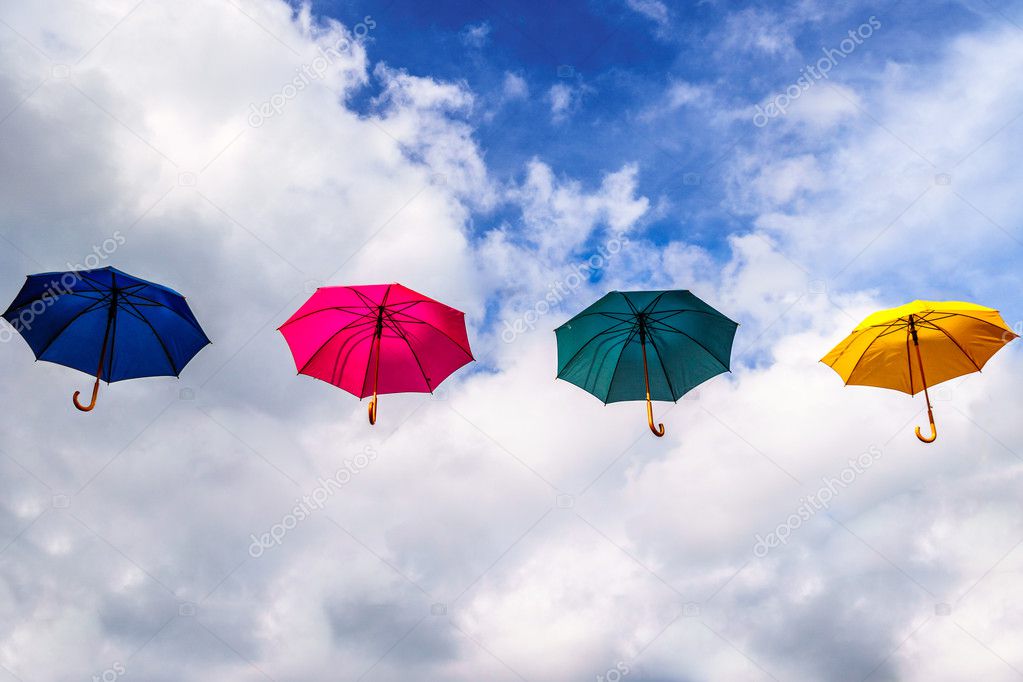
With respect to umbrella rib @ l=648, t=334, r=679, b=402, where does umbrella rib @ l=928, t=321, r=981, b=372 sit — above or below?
above

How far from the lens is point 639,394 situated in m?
18.0

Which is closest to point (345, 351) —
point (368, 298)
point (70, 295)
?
point (368, 298)

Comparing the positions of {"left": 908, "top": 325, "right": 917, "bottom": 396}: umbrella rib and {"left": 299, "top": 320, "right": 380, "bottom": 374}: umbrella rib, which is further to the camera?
{"left": 908, "top": 325, "right": 917, "bottom": 396}: umbrella rib

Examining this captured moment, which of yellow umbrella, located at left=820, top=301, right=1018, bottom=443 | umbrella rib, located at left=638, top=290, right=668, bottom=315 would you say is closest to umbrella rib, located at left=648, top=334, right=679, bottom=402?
umbrella rib, located at left=638, top=290, right=668, bottom=315

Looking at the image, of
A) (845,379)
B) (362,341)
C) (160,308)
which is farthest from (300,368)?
(845,379)

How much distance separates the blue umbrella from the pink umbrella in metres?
2.40

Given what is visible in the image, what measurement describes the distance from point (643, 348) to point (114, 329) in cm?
1142

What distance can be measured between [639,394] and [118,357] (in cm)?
1141

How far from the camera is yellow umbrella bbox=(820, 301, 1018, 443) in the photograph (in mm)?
18141

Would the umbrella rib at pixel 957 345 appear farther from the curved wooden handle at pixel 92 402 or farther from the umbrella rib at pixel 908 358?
the curved wooden handle at pixel 92 402

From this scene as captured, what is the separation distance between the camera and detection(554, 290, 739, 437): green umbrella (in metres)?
17.5

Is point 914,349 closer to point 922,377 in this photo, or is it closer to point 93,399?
point 922,377

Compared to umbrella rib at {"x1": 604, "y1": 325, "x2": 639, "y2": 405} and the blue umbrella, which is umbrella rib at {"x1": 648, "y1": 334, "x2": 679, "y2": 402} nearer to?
umbrella rib at {"x1": 604, "y1": 325, "x2": 639, "y2": 405}

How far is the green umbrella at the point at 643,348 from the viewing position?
17516 millimetres
